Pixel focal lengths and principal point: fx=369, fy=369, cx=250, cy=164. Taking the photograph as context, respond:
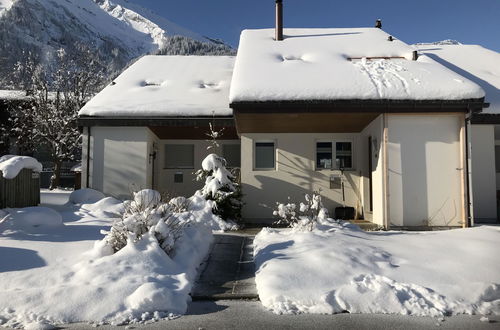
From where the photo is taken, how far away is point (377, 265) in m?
5.21

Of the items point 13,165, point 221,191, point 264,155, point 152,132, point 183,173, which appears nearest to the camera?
point 13,165

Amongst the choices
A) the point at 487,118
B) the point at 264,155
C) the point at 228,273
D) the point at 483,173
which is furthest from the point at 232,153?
the point at 228,273

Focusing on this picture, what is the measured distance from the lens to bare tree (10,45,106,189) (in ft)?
70.4

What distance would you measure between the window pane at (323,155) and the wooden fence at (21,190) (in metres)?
8.26

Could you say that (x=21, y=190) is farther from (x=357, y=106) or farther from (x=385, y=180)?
(x=385, y=180)

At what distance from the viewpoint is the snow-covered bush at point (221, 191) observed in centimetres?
964

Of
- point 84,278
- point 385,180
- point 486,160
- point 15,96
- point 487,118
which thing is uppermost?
point 15,96

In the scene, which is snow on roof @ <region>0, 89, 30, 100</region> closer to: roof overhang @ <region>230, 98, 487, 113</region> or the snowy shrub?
roof overhang @ <region>230, 98, 487, 113</region>

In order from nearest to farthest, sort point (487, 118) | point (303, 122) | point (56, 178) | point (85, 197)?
point (303, 122), point (487, 118), point (85, 197), point (56, 178)

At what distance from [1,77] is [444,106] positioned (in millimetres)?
43089

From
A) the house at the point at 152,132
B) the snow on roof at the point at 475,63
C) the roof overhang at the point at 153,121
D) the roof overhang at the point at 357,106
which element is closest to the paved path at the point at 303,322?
the roof overhang at the point at 357,106

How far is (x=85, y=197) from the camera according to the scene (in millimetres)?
10953

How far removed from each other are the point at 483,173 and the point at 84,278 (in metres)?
10.8

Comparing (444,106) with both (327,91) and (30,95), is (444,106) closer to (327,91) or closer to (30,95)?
(327,91)
